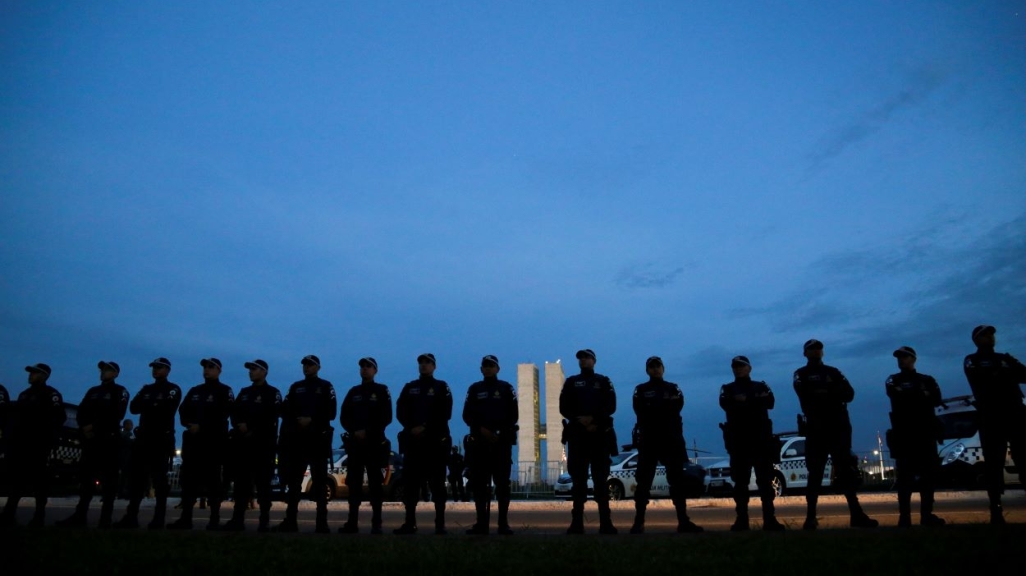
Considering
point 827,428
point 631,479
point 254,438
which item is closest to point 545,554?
point 827,428

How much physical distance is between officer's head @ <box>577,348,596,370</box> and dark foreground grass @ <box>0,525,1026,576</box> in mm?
2675

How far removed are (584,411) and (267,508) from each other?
424 cm

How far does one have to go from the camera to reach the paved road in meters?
10.6

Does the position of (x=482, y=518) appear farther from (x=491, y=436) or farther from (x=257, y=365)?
(x=257, y=365)

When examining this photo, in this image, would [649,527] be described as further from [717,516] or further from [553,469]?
[553,469]

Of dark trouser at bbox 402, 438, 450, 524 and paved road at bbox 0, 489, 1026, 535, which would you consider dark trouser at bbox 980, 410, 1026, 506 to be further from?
dark trouser at bbox 402, 438, 450, 524

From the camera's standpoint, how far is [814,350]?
346 inches

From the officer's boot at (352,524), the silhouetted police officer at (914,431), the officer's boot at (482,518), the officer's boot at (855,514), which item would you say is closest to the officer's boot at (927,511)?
the silhouetted police officer at (914,431)

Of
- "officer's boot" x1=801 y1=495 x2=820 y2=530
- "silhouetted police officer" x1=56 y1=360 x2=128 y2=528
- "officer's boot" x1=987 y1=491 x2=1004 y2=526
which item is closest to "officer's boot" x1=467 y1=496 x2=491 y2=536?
"officer's boot" x1=801 y1=495 x2=820 y2=530

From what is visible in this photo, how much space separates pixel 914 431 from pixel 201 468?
8.90m

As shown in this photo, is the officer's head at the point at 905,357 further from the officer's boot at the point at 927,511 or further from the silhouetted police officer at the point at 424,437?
the silhouetted police officer at the point at 424,437

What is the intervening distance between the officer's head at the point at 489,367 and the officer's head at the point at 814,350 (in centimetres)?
384

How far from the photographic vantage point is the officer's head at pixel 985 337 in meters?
8.34

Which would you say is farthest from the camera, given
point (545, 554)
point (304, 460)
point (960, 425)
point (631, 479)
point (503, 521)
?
point (631, 479)
